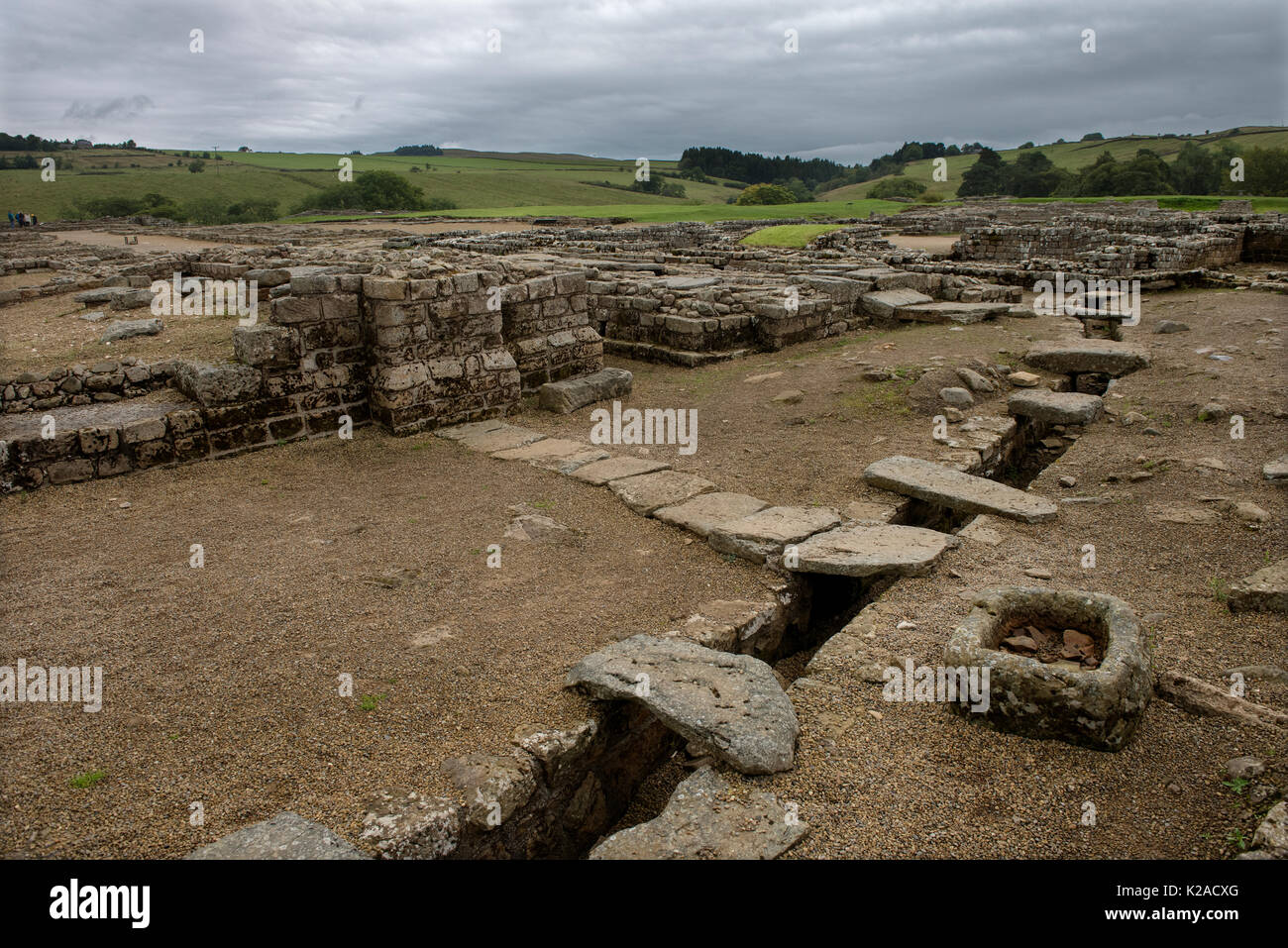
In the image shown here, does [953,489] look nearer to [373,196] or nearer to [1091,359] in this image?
[1091,359]

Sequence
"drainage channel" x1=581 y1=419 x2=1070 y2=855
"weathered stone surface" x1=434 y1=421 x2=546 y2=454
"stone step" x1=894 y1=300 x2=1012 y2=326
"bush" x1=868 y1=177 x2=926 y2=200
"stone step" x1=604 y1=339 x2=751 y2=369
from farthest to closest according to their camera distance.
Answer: "bush" x1=868 y1=177 x2=926 y2=200 < "stone step" x1=894 y1=300 x2=1012 y2=326 < "stone step" x1=604 y1=339 x2=751 y2=369 < "weathered stone surface" x1=434 y1=421 x2=546 y2=454 < "drainage channel" x1=581 y1=419 x2=1070 y2=855

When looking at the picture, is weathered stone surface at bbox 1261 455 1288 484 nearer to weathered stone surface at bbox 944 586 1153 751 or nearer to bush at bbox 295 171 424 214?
weathered stone surface at bbox 944 586 1153 751

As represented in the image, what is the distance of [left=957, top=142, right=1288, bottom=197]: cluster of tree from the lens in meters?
33.9

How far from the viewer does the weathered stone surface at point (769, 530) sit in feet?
17.9

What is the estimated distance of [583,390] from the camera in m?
9.46

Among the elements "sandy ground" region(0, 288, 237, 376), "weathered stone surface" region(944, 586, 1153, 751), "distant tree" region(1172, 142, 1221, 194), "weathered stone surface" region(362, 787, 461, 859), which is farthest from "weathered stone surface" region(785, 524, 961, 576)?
"distant tree" region(1172, 142, 1221, 194)

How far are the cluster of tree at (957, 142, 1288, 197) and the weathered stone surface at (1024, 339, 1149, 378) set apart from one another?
32.8 m

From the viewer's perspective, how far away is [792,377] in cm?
1023

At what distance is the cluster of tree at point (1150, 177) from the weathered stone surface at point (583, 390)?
122ft

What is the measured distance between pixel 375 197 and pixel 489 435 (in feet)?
157

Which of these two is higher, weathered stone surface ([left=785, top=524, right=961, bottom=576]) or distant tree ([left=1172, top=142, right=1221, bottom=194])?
distant tree ([left=1172, top=142, right=1221, bottom=194])

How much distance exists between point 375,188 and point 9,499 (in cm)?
4986

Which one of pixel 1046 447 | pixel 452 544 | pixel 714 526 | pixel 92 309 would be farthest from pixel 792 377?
pixel 92 309

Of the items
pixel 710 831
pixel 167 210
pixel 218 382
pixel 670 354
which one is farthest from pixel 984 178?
pixel 710 831
